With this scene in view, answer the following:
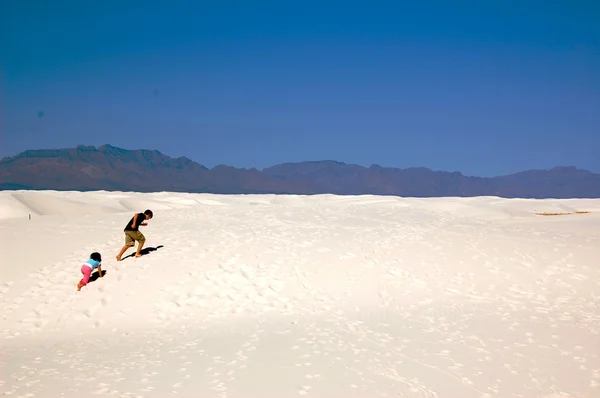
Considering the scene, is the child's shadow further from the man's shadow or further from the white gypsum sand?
the man's shadow

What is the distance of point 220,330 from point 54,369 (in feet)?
11.7

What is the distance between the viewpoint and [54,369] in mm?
9008

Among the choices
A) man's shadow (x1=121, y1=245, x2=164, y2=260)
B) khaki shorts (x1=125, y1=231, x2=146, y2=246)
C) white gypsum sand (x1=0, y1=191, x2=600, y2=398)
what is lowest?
white gypsum sand (x1=0, y1=191, x2=600, y2=398)

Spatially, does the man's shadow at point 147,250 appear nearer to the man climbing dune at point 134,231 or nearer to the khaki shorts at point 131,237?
the man climbing dune at point 134,231

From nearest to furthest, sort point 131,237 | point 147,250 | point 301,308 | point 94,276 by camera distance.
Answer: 1. point 301,308
2. point 94,276
3. point 131,237
4. point 147,250

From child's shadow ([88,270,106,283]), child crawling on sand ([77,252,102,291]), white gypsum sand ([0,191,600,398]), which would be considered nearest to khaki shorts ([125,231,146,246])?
white gypsum sand ([0,191,600,398])

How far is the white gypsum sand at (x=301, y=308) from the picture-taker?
8.56 metres


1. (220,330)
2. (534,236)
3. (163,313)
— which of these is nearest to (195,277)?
(163,313)

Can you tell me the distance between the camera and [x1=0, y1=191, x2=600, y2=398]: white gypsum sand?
28.1 feet

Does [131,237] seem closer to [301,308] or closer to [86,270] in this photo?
[86,270]

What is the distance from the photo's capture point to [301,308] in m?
13.2

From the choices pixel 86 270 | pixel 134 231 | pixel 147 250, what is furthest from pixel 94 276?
pixel 147 250

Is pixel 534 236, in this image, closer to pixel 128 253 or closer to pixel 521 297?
pixel 521 297

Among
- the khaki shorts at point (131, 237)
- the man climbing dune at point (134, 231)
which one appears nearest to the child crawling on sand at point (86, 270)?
the man climbing dune at point (134, 231)
